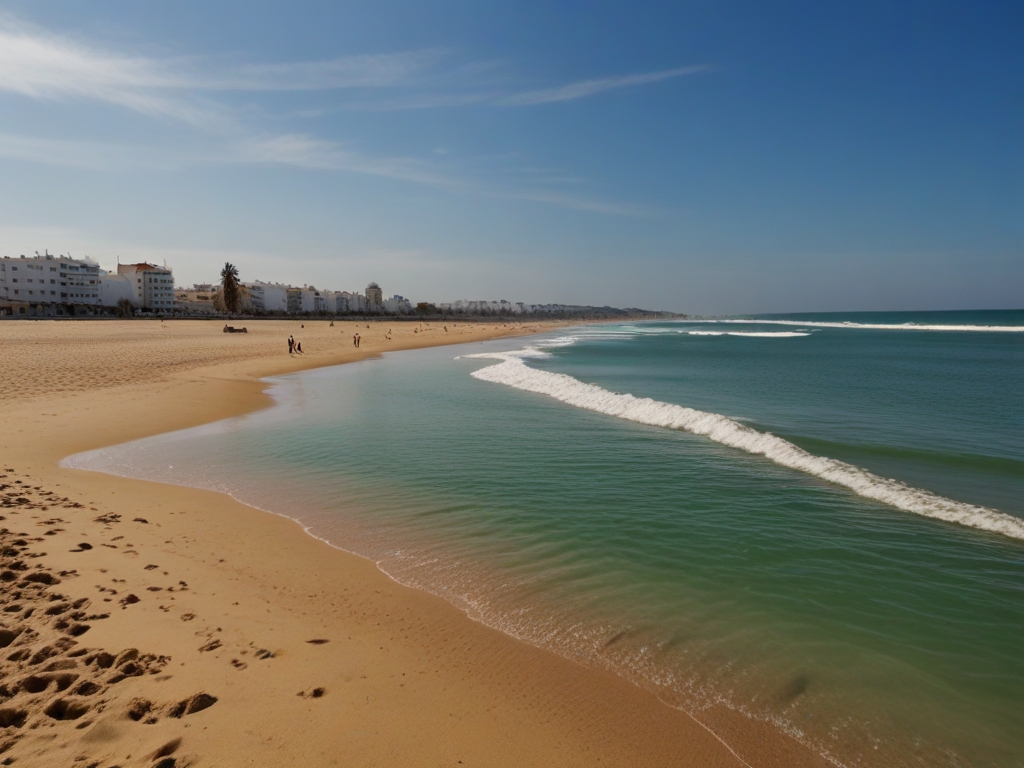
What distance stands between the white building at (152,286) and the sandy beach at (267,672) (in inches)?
5270

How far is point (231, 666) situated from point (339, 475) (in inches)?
245

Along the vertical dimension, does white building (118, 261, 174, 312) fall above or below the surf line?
above

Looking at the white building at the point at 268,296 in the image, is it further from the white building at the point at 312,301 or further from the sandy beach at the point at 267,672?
the sandy beach at the point at 267,672

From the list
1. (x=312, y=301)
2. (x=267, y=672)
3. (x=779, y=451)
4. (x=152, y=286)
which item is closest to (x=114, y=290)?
(x=152, y=286)

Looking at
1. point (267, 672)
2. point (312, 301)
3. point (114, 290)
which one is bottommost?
point (267, 672)

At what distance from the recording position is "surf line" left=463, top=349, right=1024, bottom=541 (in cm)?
852

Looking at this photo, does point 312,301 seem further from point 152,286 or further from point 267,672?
point 267,672

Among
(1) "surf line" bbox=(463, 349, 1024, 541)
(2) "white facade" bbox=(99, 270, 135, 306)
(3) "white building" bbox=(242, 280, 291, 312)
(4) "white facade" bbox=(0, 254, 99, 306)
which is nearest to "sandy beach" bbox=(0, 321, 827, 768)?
(1) "surf line" bbox=(463, 349, 1024, 541)

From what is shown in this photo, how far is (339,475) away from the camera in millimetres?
10477

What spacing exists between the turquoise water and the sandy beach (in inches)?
17.4

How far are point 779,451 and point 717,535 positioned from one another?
5.67 m

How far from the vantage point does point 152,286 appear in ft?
400

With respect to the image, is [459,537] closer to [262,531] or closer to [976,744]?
[262,531]

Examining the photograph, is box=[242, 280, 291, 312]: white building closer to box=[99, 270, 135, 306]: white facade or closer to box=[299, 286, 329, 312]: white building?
box=[299, 286, 329, 312]: white building
